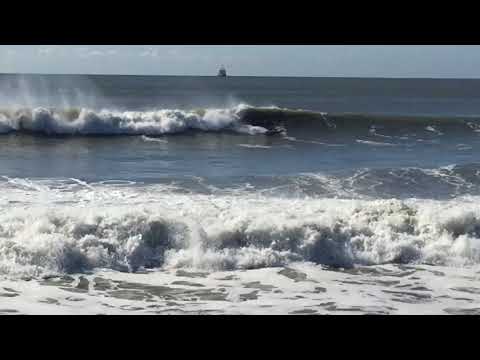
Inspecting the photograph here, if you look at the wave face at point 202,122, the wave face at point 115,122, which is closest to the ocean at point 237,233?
the wave face at point 115,122

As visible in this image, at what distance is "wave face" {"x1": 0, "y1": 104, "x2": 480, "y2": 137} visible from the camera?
659 inches

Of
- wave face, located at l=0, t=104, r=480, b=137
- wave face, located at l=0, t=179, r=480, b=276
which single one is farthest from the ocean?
wave face, located at l=0, t=104, r=480, b=137

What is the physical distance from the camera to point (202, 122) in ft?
58.7

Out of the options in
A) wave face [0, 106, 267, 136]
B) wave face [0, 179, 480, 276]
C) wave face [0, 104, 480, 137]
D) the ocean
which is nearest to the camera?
the ocean

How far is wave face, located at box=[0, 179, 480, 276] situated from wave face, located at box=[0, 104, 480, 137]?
28.9ft

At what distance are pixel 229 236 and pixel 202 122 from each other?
35.8 feet

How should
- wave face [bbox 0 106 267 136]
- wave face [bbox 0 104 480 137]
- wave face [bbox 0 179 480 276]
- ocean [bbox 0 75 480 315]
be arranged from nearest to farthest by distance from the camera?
1. ocean [bbox 0 75 480 315]
2. wave face [bbox 0 179 480 276]
3. wave face [bbox 0 106 267 136]
4. wave face [bbox 0 104 480 137]

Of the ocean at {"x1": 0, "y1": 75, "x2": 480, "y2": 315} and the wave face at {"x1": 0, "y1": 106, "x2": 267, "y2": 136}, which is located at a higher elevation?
the wave face at {"x1": 0, "y1": 106, "x2": 267, "y2": 136}

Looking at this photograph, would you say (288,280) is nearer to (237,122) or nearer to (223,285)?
(223,285)

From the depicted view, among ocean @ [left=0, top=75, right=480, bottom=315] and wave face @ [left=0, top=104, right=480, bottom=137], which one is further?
wave face @ [left=0, top=104, right=480, bottom=137]

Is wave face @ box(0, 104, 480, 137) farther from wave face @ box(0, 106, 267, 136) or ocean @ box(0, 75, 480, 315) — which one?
ocean @ box(0, 75, 480, 315)

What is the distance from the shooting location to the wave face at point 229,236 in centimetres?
670

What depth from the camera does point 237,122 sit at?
18234 millimetres
